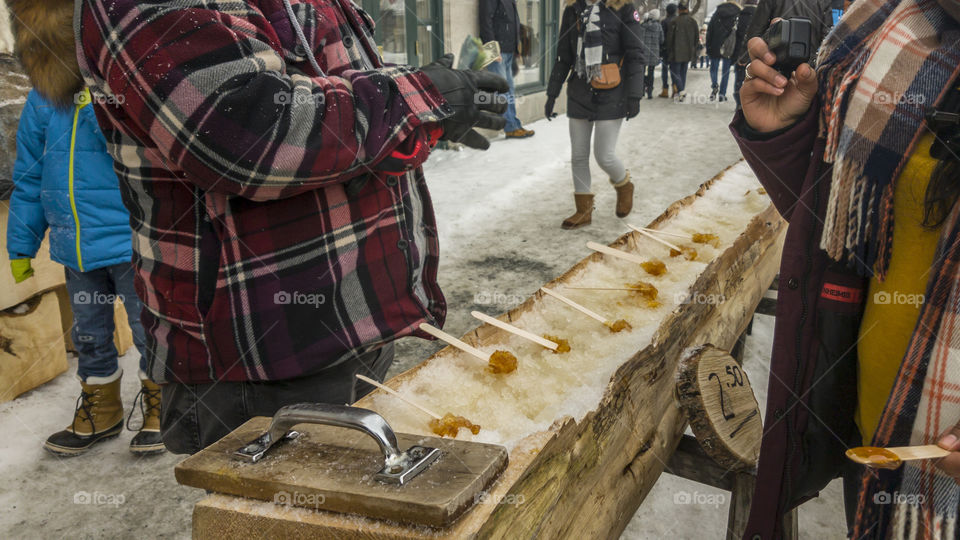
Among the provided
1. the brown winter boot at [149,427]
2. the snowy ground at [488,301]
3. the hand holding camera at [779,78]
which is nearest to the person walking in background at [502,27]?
the snowy ground at [488,301]

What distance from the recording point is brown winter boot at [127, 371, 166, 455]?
9.37 feet

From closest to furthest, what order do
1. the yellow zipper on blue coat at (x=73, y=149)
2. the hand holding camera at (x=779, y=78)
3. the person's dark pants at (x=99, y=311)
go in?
the hand holding camera at (x=779, y=78) → the yellow zipper on blue coat at (x=73, y=149) → the person's dark pants at (x=99, y=311)

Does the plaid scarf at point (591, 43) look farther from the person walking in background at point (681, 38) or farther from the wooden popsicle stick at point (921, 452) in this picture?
the person walking in background at point (681, 38)

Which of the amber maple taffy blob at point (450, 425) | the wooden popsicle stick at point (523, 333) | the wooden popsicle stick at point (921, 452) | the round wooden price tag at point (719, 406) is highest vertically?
the wooden popsicle stick at point (921, 452)

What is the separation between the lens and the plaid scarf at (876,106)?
1207 mm

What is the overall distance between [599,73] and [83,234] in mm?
3868

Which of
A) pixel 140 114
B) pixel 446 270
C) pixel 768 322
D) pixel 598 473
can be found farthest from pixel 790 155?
pixel 446 270

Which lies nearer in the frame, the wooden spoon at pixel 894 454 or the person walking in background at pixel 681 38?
the wooden spoon at pixel 894 454

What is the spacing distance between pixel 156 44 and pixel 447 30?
25.1ft

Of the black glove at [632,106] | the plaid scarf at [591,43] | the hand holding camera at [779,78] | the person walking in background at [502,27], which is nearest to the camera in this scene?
the hand holding camera at [779,78]

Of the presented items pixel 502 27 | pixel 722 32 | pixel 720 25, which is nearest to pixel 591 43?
pixel 502 27

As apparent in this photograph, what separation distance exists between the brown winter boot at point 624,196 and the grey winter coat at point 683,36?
832 centimetres

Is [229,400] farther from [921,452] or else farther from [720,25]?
[720,25]

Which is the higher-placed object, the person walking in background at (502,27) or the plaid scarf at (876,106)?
the person walking in background at (502,27)
